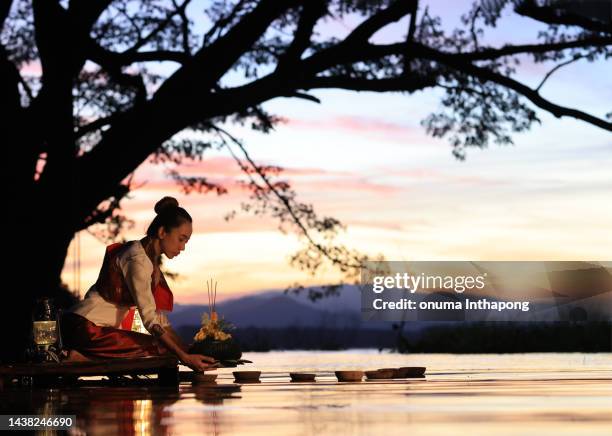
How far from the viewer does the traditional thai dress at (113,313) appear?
875 centimetres

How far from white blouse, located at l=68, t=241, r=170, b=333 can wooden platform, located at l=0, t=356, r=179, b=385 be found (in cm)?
27

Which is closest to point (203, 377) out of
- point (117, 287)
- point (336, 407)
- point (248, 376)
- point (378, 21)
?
point (248, 376)

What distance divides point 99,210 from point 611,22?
25.2ft

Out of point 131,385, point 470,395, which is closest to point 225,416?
point 470,395

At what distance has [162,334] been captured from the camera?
843 cm

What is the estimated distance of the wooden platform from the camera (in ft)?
28.0

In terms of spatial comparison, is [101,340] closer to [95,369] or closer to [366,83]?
[95,369]

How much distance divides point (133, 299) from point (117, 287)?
0.43ft

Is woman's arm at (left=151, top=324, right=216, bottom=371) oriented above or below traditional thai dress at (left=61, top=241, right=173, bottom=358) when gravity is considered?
below

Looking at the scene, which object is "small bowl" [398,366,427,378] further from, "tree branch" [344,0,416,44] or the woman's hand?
"tree branch" [344,0,416,44]

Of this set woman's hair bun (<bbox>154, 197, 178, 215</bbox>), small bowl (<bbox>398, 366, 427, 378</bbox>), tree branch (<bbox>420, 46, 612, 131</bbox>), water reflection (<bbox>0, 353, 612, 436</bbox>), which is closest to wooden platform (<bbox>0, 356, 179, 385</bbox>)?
water reflection (<bbox>0, 353, 612, 436</bbox>)

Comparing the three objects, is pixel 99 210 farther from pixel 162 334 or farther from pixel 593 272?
pixel 162 334

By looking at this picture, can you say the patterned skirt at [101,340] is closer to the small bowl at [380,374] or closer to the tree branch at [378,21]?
the small bowl at [380,374]

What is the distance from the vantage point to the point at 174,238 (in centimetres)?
862
